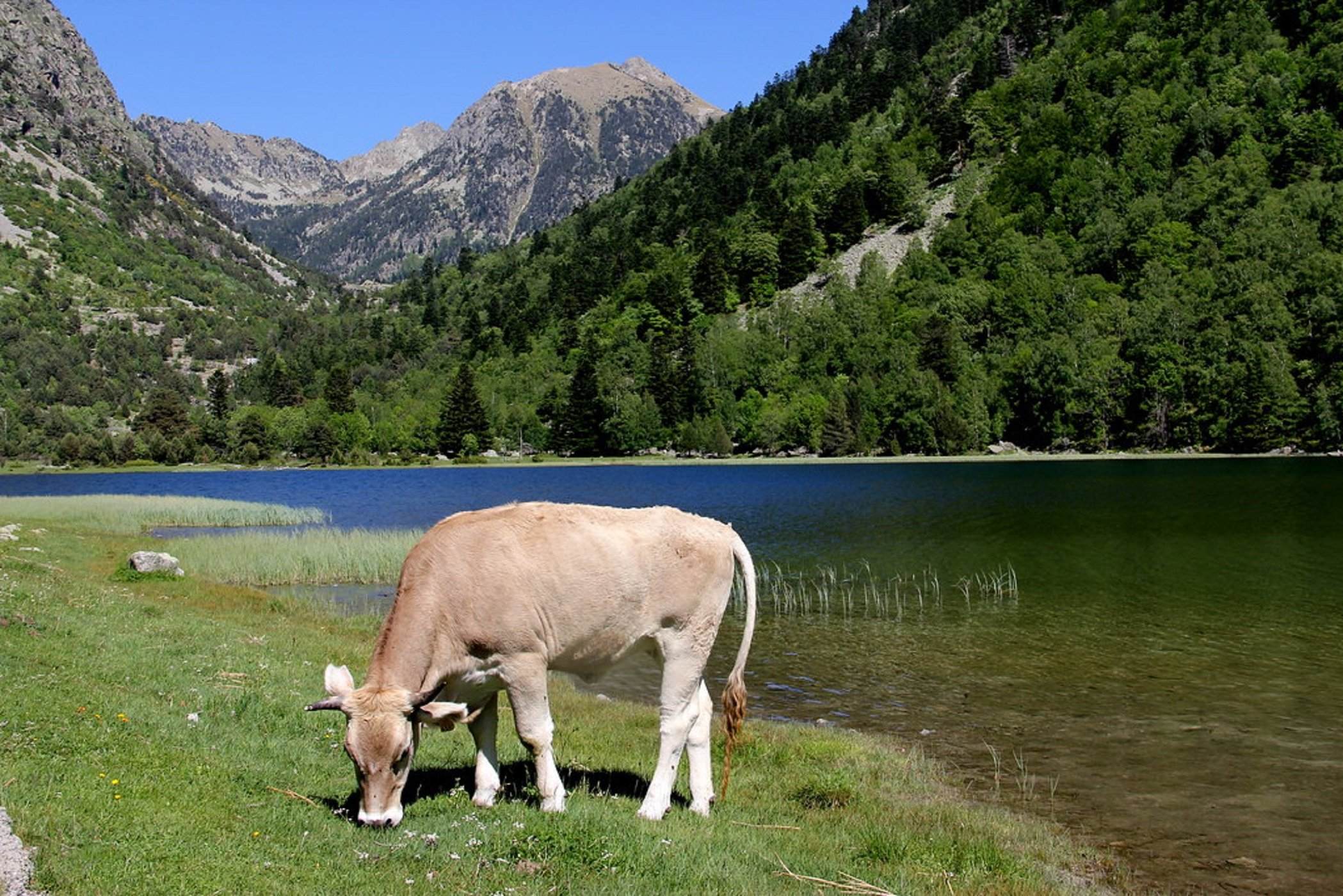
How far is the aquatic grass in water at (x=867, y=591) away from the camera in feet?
102

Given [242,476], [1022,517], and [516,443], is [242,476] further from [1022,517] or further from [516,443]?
[1022,517]

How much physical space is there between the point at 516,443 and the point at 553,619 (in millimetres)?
181899

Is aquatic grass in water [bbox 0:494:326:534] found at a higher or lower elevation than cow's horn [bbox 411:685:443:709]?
lower

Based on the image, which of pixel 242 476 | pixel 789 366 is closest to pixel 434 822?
pixel 242 476

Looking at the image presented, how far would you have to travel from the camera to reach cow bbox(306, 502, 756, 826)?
340 inches

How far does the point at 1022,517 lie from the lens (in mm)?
56594

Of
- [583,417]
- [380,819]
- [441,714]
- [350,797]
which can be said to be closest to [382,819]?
[380,819]

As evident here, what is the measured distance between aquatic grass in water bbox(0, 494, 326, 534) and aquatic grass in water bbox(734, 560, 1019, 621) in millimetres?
36422

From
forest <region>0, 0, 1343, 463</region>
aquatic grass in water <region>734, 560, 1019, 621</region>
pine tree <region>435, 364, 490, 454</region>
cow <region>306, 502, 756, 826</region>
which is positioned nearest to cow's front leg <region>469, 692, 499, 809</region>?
cow <region>306, 502, 756, 826</region>

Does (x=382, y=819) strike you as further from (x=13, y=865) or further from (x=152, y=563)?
(x=152, y=563)

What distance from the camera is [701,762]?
1068 cm

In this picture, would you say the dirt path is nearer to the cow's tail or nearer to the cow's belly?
the cow's belly

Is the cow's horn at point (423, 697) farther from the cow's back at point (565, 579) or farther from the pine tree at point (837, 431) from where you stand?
the pine tree at point (837, 431)

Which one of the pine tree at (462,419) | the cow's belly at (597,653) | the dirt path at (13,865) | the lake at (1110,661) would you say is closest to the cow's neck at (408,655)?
the cow's belly at (597,653)
